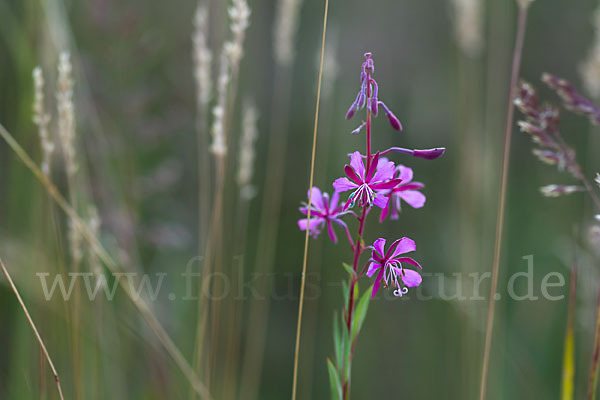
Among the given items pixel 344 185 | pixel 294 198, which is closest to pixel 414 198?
pixel 344 185

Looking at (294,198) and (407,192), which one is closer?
(407,192)

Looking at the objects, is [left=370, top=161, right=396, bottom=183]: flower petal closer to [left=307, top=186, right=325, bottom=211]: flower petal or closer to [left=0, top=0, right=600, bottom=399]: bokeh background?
[left=307, top=186, right=325, bottom=211]: flower petal

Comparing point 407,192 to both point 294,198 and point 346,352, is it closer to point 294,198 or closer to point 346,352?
point 346,352

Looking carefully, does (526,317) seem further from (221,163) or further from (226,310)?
(221,163)

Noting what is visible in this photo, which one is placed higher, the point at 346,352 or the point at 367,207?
the point at 367,207

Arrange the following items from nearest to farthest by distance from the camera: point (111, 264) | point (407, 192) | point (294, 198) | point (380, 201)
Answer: point (380, 201) → point (407, 192) → point (111, 264) → point (294, 198)

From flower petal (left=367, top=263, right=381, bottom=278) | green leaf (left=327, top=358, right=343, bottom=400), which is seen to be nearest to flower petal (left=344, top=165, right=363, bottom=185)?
flower petal (left=367, top=263, right=381, bottom=278)

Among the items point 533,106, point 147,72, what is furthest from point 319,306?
point 533,106

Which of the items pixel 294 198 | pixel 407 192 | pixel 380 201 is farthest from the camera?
pixel 294 198

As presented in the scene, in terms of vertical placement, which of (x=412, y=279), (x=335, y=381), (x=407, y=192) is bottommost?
(x=335, y=381)
